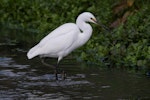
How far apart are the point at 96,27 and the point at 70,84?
210 inches

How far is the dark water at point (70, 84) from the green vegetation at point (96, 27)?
0.70 meters

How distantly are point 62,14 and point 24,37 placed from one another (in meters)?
1.46

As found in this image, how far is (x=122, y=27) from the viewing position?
15.1 m

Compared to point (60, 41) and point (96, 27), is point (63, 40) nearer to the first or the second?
point (60, 41)

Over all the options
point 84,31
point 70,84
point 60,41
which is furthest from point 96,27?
point 70,84

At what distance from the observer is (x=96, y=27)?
1712 centimetres

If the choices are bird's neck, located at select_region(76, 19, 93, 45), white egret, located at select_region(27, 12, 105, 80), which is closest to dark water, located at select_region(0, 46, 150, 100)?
white egret, located at select_region(27, 12, 105, 80)

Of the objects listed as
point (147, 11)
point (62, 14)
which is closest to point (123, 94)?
point (147, 11)

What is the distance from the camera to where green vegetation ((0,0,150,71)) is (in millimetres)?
14023

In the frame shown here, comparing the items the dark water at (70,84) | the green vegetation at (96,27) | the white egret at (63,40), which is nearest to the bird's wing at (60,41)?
the white egret at (63,40)

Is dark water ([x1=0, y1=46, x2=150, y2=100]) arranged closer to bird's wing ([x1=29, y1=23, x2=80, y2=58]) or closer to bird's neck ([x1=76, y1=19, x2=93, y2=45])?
bird's wing ([x1=29, y1=23, x2=80, y2=58])

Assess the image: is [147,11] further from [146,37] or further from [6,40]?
[6,40]

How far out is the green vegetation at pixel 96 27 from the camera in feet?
46.0

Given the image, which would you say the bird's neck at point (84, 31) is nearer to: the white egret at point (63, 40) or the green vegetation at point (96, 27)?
the white egret at point (63, 40)
